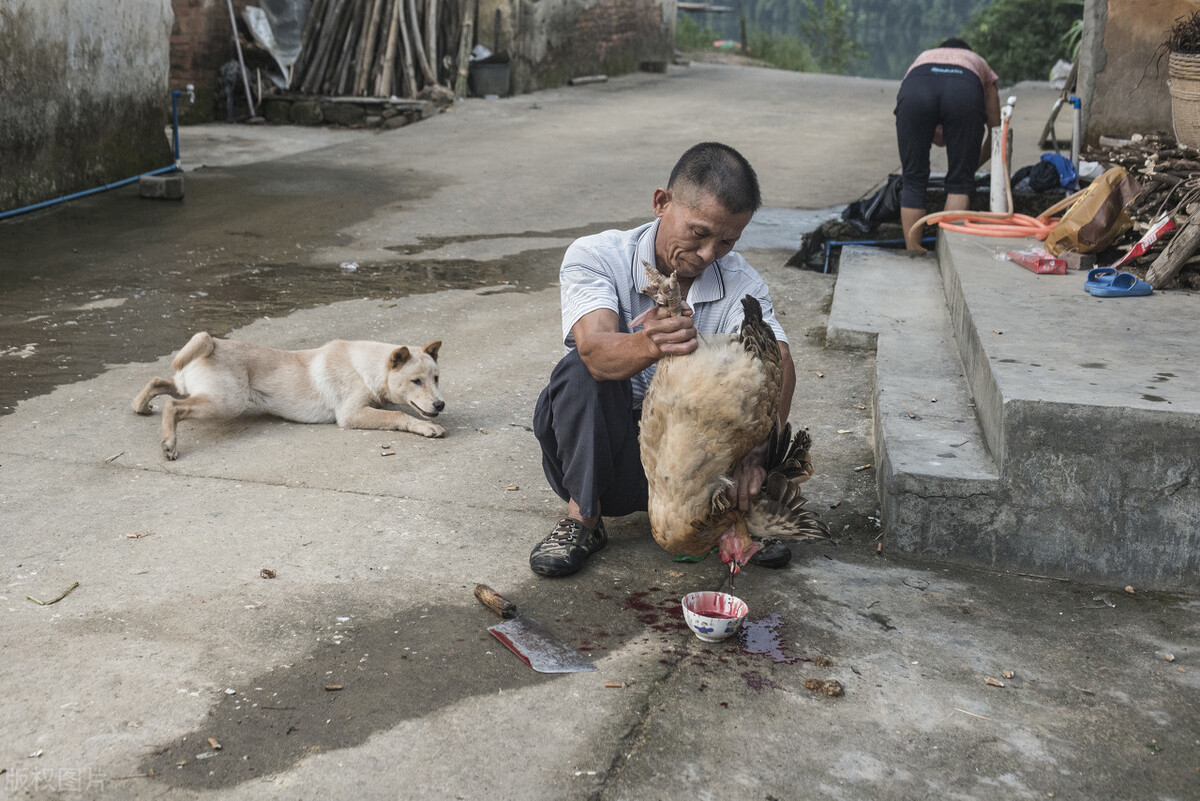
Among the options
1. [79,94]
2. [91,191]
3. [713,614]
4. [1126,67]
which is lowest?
[713,614]

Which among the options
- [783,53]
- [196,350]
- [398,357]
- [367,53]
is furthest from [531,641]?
[783,53]

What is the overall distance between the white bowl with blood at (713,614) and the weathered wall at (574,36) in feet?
43.4

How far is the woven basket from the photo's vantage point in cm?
567

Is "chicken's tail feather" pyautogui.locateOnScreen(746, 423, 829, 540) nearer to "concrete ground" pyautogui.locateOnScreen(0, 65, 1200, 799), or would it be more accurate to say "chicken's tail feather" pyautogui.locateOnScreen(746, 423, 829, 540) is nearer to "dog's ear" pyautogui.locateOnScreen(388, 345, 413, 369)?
"concrete ground" pyautogui.locateOnScreen(0, 65, 1200, 799)

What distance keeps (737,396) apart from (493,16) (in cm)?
1349

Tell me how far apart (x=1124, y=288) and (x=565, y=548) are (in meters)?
3.05

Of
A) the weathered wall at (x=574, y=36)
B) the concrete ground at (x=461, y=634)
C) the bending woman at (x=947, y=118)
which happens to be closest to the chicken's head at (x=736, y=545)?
the concrete ground at (x=461, y=634)

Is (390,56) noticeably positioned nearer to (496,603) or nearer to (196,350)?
(196,350)

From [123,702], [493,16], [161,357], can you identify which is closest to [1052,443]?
[123,702]

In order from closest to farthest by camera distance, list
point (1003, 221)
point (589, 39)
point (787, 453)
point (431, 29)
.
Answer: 1. point (787, 453)
2. point (1003, 221)
3. point (431, 29)
4. point (589, 39)

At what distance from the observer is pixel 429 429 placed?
4.43 metres

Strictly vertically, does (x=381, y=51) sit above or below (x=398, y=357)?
above

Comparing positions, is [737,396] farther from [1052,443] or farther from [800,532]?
[1052,443]

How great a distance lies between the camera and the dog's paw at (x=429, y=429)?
4.43 metres
